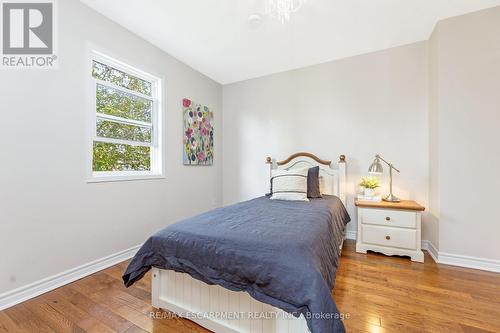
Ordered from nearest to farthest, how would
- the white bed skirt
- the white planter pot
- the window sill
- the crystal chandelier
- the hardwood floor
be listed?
the white bed skirt, the hardwood floor, the crystal chandelier, the window sill, the white planter pot

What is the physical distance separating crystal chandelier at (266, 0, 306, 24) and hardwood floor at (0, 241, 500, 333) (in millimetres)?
2528

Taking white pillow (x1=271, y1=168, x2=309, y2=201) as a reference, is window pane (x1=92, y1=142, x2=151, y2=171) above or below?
above

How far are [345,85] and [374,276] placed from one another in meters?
2.39

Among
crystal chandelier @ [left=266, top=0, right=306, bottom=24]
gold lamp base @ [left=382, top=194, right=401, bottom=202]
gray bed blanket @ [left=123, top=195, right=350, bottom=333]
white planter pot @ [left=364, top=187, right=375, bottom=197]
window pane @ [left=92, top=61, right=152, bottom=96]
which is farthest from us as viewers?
white planter pot @ [left=364, top=187, right=375, bottom=197]

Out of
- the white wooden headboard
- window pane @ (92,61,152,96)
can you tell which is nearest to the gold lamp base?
the white wooden headboard

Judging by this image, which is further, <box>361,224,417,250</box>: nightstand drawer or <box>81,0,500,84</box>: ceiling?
<box>361,224,417,250</box>: nightstand drawer

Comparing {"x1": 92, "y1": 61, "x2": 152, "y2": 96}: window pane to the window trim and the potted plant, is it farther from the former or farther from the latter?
the potted plant

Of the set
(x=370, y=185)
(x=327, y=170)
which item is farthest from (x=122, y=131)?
(x=370, y=185)

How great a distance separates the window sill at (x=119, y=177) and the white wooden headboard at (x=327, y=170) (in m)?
1.86

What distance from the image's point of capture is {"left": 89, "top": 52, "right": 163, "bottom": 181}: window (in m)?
2.26

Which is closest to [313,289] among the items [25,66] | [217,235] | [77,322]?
[217,235]

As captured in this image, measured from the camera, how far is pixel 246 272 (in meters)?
1.19

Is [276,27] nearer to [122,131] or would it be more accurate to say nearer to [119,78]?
[119,78]

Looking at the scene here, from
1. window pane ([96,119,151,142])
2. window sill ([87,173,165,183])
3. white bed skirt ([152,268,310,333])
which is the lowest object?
white bed skirt ([152,268,310,333])
